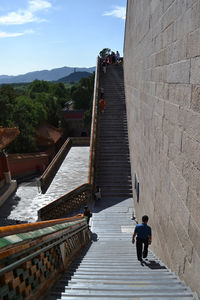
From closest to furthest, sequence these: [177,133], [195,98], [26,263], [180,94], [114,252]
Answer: [26,263] < [195,98] < [180,94] < [177,133] < [114,252]

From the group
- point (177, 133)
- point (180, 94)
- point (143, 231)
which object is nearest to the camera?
point (180, 94)

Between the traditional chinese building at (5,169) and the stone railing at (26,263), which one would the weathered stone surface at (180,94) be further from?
the traditional chinese building at (5,169)

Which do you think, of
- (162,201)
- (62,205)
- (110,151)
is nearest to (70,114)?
(110,151)

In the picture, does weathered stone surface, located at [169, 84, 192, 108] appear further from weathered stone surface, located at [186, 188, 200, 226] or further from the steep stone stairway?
the steep stone stairway

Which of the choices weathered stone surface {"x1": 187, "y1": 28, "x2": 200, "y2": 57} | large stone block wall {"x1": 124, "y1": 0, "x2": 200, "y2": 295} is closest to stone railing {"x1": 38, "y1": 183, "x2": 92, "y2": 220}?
large stone block wall {"x1": 124, "y1": 0, "x2": 200, "y2": 295}

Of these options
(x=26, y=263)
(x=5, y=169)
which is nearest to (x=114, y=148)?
(x=5, y=169)

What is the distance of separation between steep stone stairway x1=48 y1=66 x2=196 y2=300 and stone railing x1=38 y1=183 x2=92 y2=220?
0.79 meters

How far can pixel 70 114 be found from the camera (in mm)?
40594

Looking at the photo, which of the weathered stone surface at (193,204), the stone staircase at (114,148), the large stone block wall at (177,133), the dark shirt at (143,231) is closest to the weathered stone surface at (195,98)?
the large stone block wall at (177,133)

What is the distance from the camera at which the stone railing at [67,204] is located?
10.4 metres

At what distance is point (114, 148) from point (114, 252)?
26.2 ft

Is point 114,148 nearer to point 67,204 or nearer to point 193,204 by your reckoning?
point 67,204

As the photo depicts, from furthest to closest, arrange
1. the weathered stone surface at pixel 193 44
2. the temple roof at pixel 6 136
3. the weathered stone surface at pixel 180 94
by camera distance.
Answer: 1. the temple roof at pixel 6 136
2. the weathered stone surface at pixel 180 94
3. the weathered stone surface at pixel 193 44

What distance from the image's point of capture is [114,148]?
13625mm
